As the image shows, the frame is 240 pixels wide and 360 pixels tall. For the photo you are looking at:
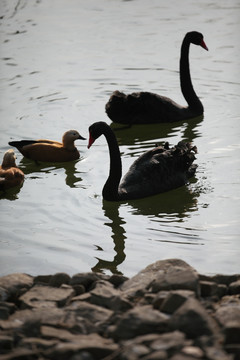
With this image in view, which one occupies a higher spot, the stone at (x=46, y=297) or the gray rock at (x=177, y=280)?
the gray rock at (x=177, y=280)

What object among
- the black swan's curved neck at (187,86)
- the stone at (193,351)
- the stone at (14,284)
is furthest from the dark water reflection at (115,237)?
the black swan's curved neck at (187,86)

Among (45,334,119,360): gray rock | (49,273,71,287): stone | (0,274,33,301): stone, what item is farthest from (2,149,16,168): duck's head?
(45,334,119,360): gray rock

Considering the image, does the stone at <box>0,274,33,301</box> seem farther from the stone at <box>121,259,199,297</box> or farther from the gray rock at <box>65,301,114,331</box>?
the stone at <box>121,259,199,297</box>

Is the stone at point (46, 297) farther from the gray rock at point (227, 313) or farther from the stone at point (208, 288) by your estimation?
the gray rock at point (227, 313)

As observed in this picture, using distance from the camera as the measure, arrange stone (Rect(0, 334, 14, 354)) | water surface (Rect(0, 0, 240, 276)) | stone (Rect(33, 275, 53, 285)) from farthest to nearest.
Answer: water surface (Rect(0, 0, 240, 276)), stone (Rect(33, 275, 53, 285)), stone (Rect(0, 334, 14, 354))

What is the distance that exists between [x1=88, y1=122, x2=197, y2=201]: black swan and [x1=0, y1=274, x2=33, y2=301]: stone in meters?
2.00

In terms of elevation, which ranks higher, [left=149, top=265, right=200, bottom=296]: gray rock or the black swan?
[left=149, top=265, right=200, bottom=296]: gray rock

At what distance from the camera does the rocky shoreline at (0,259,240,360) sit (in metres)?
3.68

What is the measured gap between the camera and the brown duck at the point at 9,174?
7.26 metres

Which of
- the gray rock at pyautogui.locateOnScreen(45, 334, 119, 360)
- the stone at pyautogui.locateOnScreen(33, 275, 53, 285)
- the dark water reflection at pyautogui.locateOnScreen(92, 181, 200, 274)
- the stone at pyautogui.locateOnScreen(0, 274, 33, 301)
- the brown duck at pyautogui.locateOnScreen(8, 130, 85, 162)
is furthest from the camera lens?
the brown duck at pyautogui.locateOnScreen(8, 130, 85, 162)

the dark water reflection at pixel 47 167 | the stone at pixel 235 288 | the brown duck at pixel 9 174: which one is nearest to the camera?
the stone at pixel 235 288

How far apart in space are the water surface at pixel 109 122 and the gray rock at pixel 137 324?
1.49 meters

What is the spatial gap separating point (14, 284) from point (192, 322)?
55.9 inches

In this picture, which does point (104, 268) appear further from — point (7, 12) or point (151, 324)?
point (7, 12)
